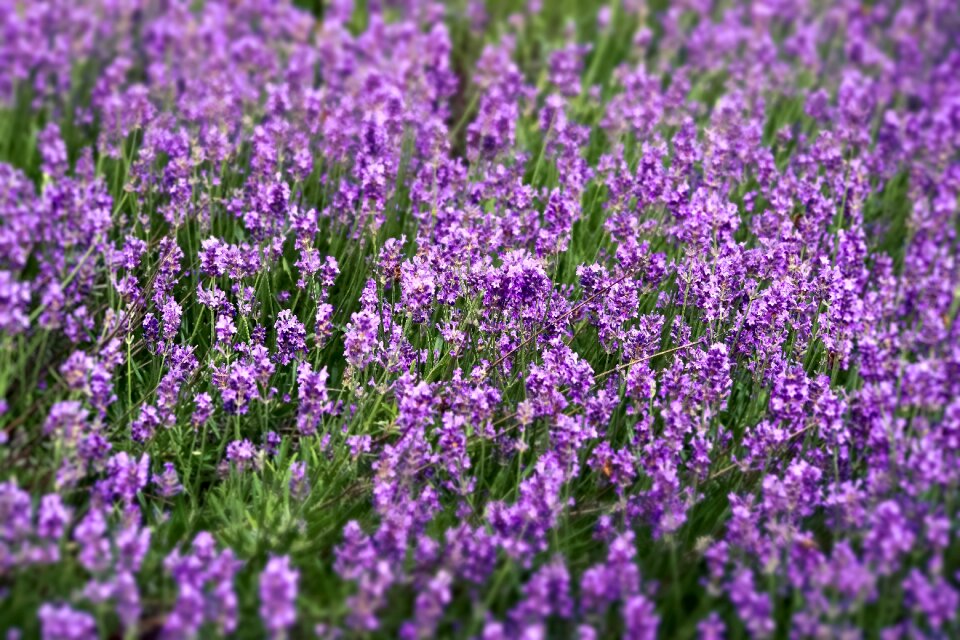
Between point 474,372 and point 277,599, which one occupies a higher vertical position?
point 474,372

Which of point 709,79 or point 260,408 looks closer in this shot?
point 260,408

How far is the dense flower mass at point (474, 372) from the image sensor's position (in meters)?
2.44

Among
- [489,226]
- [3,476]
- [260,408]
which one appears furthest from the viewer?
[489,226]

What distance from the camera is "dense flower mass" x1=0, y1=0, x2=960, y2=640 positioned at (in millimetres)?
2438

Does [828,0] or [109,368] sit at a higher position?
[828,0]

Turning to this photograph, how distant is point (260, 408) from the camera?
3.17 m

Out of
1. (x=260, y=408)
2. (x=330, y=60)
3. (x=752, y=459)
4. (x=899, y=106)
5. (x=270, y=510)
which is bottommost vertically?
(x=270, y=510)

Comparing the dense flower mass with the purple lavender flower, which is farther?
the dense flower mass

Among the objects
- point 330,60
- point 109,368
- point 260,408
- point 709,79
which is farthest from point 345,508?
point 709,79

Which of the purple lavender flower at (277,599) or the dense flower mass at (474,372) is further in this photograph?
the dense flower mass at (474,372)

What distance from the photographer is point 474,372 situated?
10.0ft

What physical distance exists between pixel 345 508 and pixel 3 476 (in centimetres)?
82

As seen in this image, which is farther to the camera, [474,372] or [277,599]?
[474,372]

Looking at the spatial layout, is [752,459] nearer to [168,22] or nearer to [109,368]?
[109,368]
